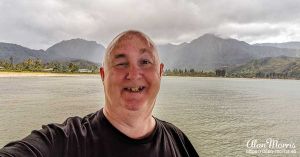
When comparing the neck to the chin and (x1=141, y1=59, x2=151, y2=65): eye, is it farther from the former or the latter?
(x1=141, y1=59, x2=151, y2=65): eye

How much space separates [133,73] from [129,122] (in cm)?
41

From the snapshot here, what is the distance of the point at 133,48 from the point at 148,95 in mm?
419

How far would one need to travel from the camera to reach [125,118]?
256 cm

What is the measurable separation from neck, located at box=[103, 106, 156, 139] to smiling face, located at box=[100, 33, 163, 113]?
0.15 ft

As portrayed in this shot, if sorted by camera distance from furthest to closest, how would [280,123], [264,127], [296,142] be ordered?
1. [280,123]
2. [264,127]
3. [296,142]

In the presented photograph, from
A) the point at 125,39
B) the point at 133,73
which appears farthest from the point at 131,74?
the point at 125,39

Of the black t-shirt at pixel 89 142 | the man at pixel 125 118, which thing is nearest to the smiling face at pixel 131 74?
the man at pixel 125 118

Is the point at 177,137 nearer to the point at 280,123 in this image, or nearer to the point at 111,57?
the point at 111,57

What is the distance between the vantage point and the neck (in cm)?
254

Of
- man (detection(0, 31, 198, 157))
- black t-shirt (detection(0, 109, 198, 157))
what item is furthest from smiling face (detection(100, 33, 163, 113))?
black t-shirt (detection(0, 109, 198, 157))

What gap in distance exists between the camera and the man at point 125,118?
235cm

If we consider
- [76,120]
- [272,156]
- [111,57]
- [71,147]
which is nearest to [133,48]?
[111,57]

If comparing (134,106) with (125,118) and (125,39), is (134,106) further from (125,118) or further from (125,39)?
(125,39)

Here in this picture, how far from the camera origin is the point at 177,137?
294cm
